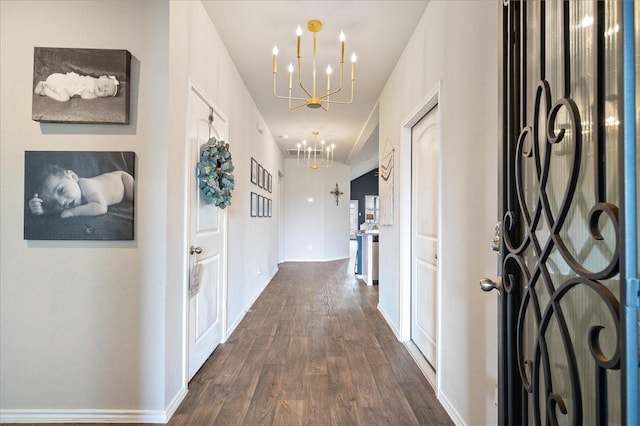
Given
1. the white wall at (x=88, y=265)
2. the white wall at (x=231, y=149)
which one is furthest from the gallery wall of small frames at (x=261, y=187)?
the white wall at (x=88, y=265)

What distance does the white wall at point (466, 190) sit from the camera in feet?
4.89

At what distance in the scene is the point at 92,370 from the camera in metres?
1.84

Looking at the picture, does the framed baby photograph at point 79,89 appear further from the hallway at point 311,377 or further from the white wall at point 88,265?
the hallway at point 311,377

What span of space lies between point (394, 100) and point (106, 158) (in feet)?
8.81

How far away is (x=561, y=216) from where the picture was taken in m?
Answer: 0.79

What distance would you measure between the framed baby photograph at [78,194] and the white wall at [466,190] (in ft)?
5.99

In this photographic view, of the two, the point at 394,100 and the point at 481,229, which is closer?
the point at 481,229

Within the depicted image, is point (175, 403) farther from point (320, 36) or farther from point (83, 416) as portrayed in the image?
point (320, 36)

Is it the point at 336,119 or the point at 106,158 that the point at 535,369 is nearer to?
the point at 106,158

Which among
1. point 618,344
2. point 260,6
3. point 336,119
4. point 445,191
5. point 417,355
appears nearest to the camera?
point 618,344

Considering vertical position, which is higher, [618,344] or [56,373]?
[618,344]

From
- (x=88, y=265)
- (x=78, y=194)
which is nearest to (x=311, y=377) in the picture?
(x=88, y=265)

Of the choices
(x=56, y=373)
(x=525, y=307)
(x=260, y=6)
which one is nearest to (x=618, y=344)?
(x=525, y=307)

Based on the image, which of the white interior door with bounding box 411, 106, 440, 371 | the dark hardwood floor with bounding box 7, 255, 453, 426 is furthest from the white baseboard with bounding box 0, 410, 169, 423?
the white interior door with bounding box 411, 106, 440, 371
